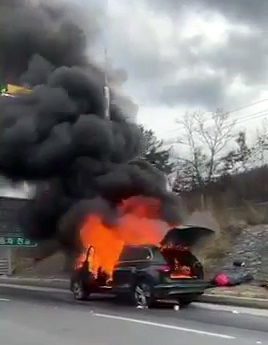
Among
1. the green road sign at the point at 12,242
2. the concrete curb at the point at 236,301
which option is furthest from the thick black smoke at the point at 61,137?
the green road sign at the point at 12,242

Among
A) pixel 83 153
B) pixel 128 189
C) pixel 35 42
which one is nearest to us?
pixel 128 189

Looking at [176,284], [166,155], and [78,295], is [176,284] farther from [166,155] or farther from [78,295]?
Result: [166,155]

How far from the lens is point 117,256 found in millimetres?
15656

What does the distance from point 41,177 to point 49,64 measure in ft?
13.9

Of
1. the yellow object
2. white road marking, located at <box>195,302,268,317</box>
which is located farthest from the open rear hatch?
the yellow object

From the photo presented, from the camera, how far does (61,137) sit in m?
20.0

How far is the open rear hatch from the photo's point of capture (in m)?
14.2

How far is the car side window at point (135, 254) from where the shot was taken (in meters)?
14.4

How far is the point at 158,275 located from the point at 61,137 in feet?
25.1

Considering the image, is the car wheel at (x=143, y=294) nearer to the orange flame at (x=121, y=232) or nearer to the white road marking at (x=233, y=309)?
the white road marking at (x=233, y=309)

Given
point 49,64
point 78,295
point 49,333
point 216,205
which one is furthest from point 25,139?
point 216,205

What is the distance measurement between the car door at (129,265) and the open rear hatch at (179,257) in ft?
1.61

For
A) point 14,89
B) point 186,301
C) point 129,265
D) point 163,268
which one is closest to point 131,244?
point 129,265

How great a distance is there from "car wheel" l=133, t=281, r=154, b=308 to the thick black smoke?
13.7 ft
